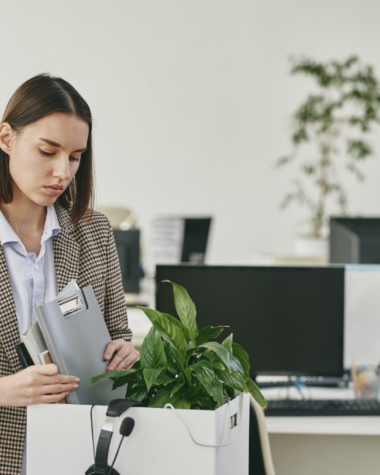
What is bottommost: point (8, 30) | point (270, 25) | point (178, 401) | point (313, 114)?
point (178, 401)

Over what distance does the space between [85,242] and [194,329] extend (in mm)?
357

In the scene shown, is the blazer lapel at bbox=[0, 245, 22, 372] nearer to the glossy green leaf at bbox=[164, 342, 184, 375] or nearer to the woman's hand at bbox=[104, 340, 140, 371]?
the woman's hand at bbox=[104, 340, 140, 371]

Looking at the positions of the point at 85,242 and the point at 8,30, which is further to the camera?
the point at 8,30

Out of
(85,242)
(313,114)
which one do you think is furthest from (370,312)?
(313,114)

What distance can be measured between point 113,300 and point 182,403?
1.33ft

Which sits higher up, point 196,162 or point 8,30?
point 8,30

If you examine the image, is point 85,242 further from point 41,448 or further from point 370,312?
point 370,312

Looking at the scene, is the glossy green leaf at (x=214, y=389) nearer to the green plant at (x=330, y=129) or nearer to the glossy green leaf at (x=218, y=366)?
the glossy green leaf at (x=218, y=366)

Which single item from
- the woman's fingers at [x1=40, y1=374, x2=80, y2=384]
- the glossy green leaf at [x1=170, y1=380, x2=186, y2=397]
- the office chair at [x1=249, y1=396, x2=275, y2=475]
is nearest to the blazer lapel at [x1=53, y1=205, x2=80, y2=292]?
the woman's fingers at [x1=40, y1=374, x2=80, y2=384]

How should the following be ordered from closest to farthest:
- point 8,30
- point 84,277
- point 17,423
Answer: point 17,423 < point 84,277 < point 8,30

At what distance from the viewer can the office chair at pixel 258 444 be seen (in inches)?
52.4

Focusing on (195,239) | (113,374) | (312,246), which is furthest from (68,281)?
(312,246)

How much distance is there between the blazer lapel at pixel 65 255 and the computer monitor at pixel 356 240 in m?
1.58

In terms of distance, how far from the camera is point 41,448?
816 millimetres
